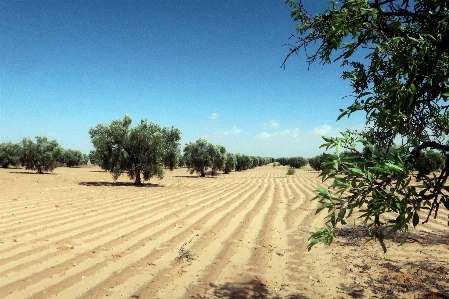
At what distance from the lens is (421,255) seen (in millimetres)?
4793

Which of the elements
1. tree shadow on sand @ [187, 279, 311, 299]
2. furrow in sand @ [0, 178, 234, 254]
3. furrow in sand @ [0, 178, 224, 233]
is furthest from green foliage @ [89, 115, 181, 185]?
tree shadow on sand @ [187, 279, 311, 299]

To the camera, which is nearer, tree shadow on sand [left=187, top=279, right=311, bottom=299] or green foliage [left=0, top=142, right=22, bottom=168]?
tree shadow on sand [left=187, top=279, right=311, bottom=299]

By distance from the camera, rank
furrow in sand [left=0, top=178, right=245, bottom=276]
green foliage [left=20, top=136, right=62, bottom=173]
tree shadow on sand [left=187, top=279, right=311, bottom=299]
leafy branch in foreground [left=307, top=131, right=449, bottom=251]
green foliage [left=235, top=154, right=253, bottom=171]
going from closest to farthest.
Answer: leafy branch in foreground [left=307, top=131, right=449, bottom=251] < tree shadow on sand [left=187, top=279, right=311, bottom=299] < furrow in sand [left=0, top=178, right=245, bottom=276] < green foliage [left=20, top=136, right=62, bottom=173] < green foliage [left=235, top=154, right=253, bottom=171]

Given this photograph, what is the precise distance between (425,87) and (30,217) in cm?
772

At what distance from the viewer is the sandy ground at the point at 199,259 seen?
3.57 m

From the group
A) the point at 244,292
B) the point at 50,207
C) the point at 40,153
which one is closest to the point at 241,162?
the point at 40,153

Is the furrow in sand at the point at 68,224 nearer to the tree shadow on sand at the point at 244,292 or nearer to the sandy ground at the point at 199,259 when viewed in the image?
the sandy ground at the point at 199,259

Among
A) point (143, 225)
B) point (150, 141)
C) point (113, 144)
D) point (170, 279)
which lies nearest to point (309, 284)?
point (170, 279)

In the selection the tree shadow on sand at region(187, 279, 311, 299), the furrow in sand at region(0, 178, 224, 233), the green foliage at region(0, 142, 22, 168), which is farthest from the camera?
the green foliage at region(0, 142, 22, 168)

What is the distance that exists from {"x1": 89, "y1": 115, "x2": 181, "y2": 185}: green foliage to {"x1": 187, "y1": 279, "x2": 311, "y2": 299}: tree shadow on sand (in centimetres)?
1268

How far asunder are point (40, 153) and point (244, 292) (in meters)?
26.2

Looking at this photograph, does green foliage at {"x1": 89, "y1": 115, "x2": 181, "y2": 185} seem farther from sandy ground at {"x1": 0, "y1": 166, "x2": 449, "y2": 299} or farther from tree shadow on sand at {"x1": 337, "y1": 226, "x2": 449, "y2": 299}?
tree shadow on sand at {"x1": 337, "y1": 226, "x2": 449, "y2": 299}

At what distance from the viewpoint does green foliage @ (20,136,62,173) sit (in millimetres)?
24406

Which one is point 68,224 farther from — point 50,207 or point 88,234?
point 50,207
